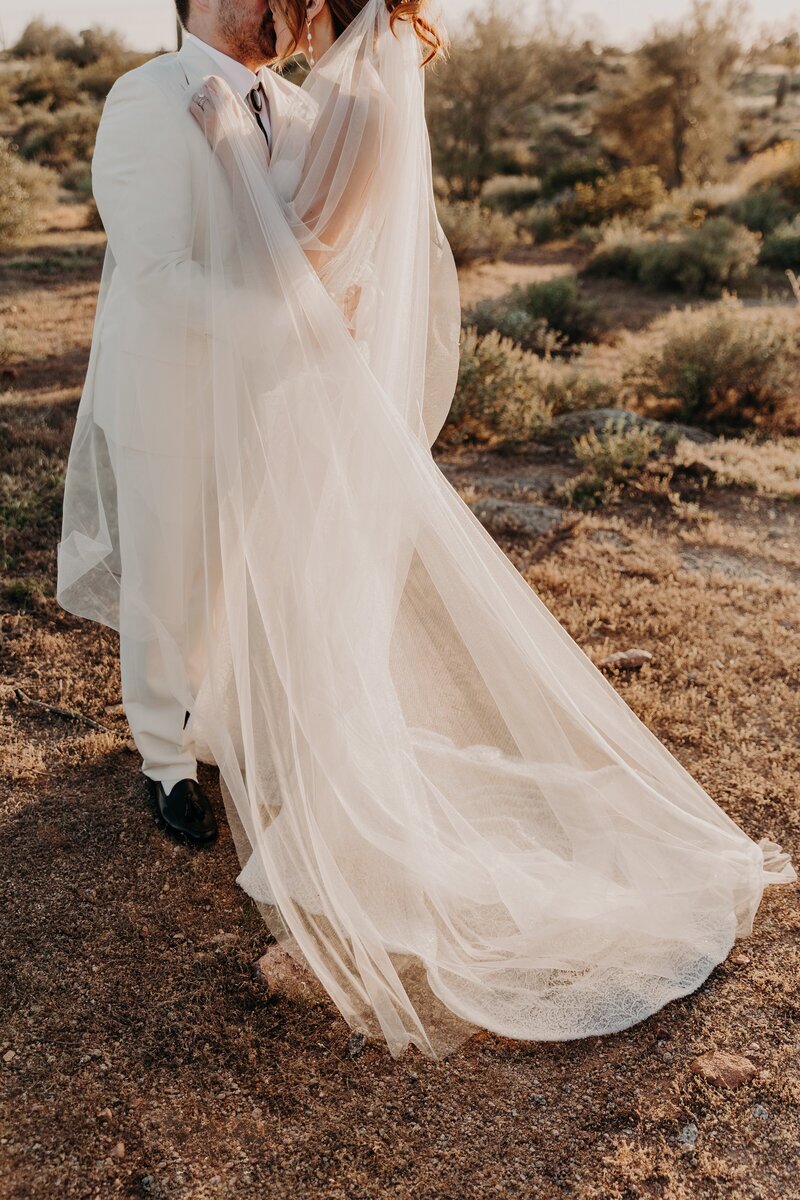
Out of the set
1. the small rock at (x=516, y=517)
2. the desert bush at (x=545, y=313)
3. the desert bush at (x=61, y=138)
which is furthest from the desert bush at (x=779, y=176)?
the small rock at (x=516, y=517)

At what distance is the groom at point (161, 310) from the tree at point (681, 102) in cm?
1847

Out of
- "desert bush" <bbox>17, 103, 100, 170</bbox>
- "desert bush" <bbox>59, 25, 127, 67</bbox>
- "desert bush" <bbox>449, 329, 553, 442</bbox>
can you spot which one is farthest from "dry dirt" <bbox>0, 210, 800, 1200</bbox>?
"desert bush" <bbox>59, 25, 127, 67</bbox>

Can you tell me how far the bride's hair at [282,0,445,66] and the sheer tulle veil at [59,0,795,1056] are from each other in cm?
6

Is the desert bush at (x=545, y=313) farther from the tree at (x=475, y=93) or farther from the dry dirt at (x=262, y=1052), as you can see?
the tree at (x=475, y=93)

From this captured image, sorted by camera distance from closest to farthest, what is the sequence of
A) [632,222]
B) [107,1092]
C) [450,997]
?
1. [107,1092]
2. [450,997]
3. [632,222]

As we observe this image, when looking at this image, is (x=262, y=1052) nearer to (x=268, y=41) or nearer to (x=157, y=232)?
(x=157, y=232)

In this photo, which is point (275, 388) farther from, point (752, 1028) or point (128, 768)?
point (752, 1028)

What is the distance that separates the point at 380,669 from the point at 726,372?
563cm

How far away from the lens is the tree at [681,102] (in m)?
19.1

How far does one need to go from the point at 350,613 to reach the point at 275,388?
0.57 metres

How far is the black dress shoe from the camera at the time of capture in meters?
2.71

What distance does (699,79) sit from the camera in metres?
19.2

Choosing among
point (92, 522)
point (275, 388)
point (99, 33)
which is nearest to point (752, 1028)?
point (275, 388)

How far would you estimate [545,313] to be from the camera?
30.0 feet
